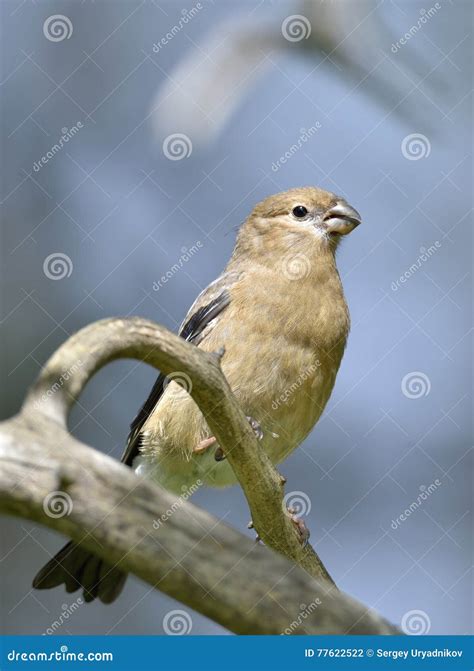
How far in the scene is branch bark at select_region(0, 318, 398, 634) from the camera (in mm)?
2457

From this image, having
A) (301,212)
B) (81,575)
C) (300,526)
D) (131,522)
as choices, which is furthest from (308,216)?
(131,522)

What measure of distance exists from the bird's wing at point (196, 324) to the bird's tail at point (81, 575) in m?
0.62

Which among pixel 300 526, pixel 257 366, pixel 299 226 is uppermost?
pixel 299 226

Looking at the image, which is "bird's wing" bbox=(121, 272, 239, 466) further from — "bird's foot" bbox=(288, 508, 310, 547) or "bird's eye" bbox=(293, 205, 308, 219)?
"bird's foot" bbox=(288, 508, 310, 547)

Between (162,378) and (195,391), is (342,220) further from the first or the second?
(195,391)

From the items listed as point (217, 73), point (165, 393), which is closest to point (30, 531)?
point (165, 393)

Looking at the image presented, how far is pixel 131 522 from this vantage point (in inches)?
97.8

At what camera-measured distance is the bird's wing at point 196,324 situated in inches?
227

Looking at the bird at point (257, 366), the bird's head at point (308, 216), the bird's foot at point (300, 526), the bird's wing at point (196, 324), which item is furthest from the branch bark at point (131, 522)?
the bird's head at point (308, 216)

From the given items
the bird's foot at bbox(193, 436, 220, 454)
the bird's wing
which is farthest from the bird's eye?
the bird's foot at bbox(193, 436, 220, 454)

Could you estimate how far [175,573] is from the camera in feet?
8.36

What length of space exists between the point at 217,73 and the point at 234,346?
6.65ft

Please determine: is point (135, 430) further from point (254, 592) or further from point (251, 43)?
point (254, 592)

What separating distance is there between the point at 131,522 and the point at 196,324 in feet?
11.3
